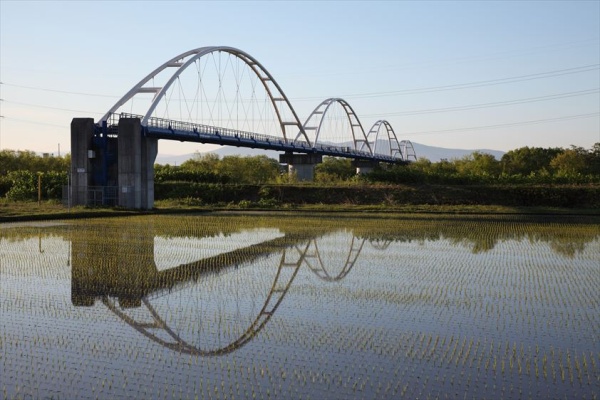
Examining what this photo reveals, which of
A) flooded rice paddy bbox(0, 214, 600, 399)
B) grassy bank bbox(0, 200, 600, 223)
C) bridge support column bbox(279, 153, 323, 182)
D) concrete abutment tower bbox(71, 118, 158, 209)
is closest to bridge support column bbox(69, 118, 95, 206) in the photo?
concrete abutment tower bbox(71, 118, 158, 209)

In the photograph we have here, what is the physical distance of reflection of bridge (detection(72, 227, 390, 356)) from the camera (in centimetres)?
1092

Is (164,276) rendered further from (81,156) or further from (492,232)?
(81,156)

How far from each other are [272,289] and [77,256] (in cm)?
737

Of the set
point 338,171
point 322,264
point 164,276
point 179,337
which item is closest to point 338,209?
point 322,264

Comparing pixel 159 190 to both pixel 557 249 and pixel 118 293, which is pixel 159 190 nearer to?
pixel 557 249

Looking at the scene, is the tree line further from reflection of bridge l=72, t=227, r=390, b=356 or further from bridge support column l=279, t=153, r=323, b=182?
reflection of bridge l=72, t=227, r=390, b=356

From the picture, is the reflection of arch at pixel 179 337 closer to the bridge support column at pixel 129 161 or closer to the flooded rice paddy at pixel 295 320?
the flooded rice paddy at pixel 295 320

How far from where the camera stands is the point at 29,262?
18422 mm

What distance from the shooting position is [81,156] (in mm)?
41906

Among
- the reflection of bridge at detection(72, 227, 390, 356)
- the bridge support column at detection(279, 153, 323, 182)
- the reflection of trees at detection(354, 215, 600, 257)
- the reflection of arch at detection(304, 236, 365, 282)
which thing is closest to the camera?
the reflection of bridge at detection(72, 227, 390, 356)

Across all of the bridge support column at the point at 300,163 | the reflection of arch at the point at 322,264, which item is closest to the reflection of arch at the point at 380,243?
the reflection of arch at the point at 322,264

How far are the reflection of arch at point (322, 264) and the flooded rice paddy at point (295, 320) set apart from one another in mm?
74

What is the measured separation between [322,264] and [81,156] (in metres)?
26.9

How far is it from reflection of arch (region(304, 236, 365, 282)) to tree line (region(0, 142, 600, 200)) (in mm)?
32455
